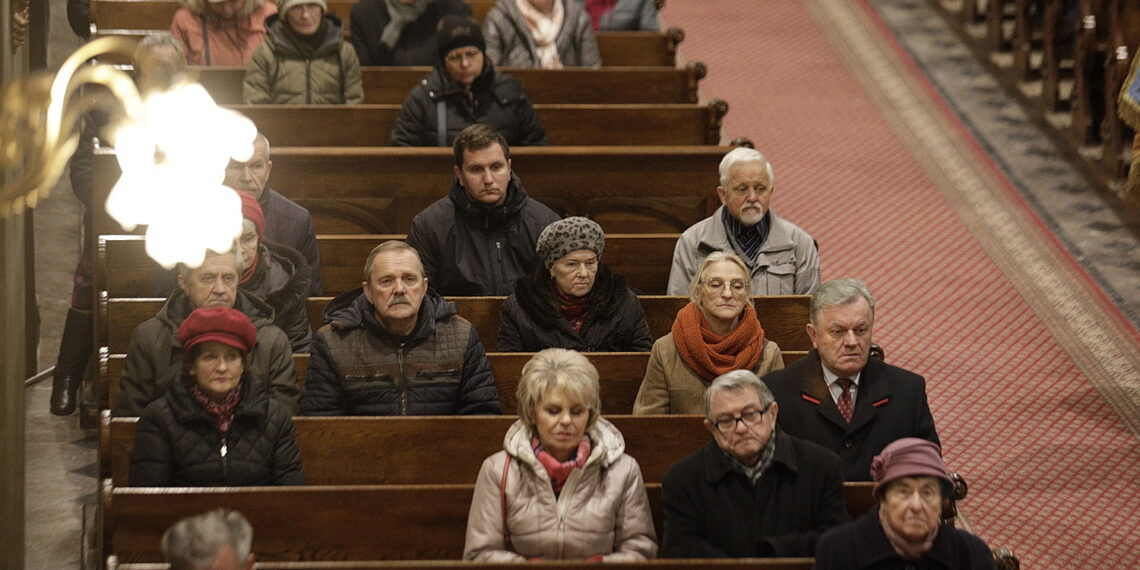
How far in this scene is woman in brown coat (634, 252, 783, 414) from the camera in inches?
162

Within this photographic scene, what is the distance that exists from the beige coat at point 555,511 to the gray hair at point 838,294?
0.71m

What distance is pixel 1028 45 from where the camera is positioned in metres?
7.51

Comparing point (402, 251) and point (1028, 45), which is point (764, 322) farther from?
point (1028, 45)

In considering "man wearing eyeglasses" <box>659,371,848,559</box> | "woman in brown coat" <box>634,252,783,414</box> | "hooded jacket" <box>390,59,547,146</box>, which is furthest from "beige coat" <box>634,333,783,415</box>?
"hooded jacket" <box>390,59,547,146</box>

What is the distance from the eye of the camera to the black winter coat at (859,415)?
12.9 feet

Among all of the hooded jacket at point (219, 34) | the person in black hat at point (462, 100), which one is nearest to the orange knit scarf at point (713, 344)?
the person in black hat at point (462, 100)

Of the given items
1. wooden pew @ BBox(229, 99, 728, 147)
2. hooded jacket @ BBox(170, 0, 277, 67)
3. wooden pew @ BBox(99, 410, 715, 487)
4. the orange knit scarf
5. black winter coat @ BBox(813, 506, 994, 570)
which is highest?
hooded jacket @ BBox(170, 0, 277, 67)

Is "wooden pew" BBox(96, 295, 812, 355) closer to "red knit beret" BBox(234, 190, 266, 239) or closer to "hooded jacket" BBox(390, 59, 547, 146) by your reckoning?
"red knit beret" BBox(234, 190, 266, 239)

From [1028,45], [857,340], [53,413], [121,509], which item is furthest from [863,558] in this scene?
[1028,45]

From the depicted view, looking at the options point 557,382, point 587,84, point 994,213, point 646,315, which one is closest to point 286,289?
point 646,315

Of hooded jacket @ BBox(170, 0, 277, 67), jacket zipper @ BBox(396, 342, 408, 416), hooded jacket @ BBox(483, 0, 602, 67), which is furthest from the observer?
hooded jacket @ BBox(483, 0, 602, 67)

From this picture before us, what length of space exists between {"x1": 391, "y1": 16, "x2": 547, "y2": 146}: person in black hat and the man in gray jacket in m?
1.51

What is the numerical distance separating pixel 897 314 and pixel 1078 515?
4.51ft

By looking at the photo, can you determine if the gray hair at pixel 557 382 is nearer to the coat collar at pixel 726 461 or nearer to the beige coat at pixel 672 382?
the coat collar at pixel 726 461
